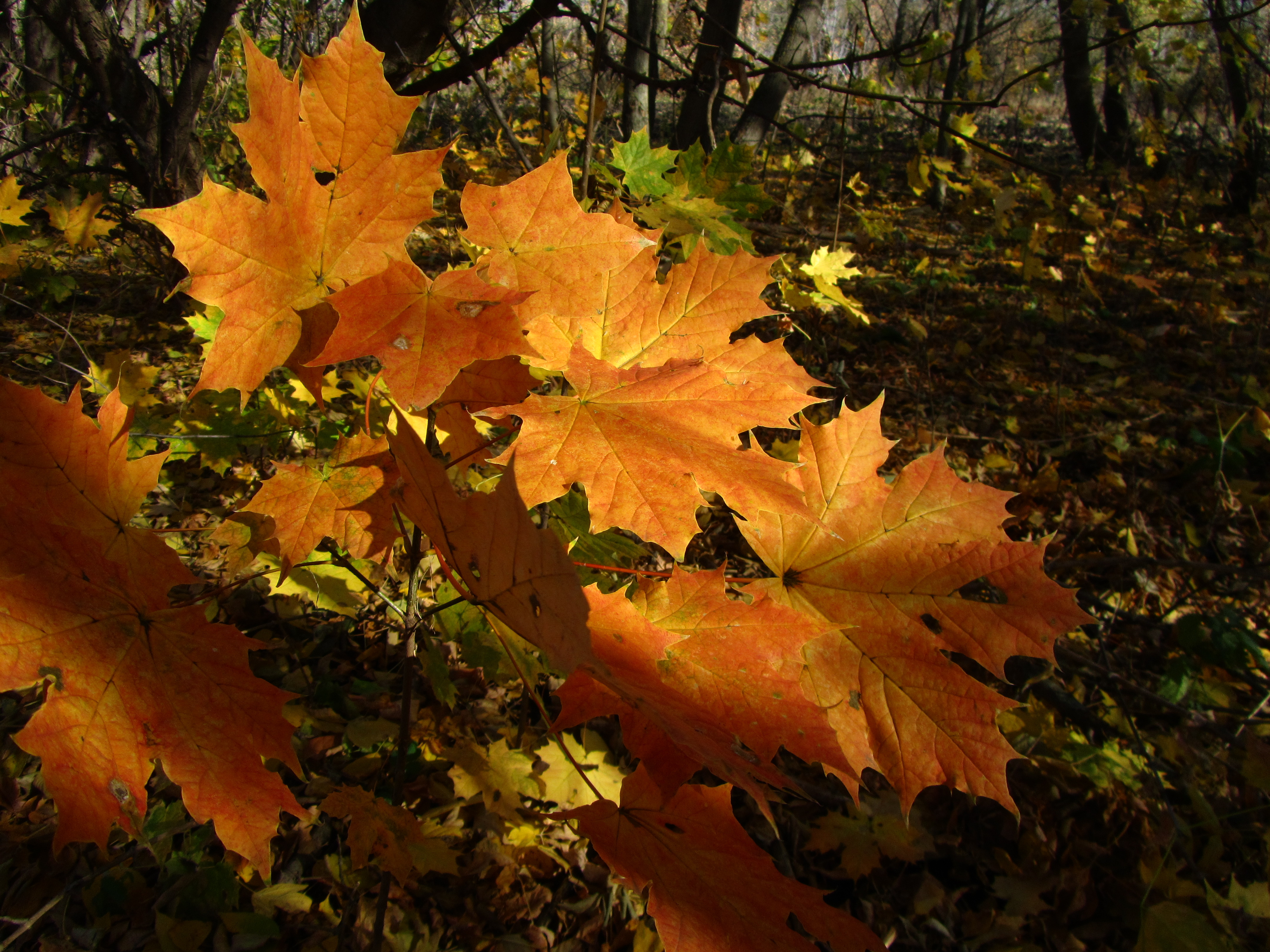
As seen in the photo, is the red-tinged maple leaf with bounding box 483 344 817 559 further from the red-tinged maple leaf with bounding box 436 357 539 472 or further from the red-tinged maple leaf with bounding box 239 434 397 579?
the red-tinged maple leaf with bounding box 239 434 397 579

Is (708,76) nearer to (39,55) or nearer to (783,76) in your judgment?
(783,76)

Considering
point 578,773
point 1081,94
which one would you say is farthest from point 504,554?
point 1081,94

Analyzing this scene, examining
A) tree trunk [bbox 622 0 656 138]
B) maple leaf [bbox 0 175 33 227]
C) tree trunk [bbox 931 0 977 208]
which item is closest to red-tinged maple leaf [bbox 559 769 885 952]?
maple leaf [bbox 0 175 33 227]

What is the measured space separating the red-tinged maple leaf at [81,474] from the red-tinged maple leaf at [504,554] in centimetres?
40

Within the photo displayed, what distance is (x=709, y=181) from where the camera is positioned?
193 cm

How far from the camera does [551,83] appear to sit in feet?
12.2

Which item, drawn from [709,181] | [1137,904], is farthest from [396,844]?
[1137,904]

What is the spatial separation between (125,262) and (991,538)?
177 inches

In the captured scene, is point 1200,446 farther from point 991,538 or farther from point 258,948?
point 258,948

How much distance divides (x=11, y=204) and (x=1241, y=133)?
957 cm

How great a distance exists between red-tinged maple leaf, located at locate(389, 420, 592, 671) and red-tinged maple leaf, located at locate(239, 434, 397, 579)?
0.39 meters

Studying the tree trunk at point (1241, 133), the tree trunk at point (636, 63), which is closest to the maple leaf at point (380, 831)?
the tree trunk at point (636, 63)

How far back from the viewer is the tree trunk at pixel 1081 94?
25.0ft

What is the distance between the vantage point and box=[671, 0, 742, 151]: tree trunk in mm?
2092
